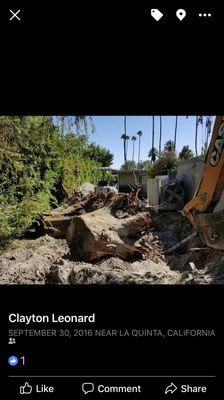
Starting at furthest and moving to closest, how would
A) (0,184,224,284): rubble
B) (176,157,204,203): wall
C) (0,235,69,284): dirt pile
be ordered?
(176,157,204,203): wall < (0,235,69,284): dirt pile < (0,184,224,284): rubble

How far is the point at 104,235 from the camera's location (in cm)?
357

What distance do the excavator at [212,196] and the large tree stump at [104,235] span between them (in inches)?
30.4

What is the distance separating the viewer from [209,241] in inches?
104

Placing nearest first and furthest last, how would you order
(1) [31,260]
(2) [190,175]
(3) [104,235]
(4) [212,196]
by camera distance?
1. (4) [212,196]
2. (3) [104,235]
3. (1) [31,260]
4. (2) [190,175]
